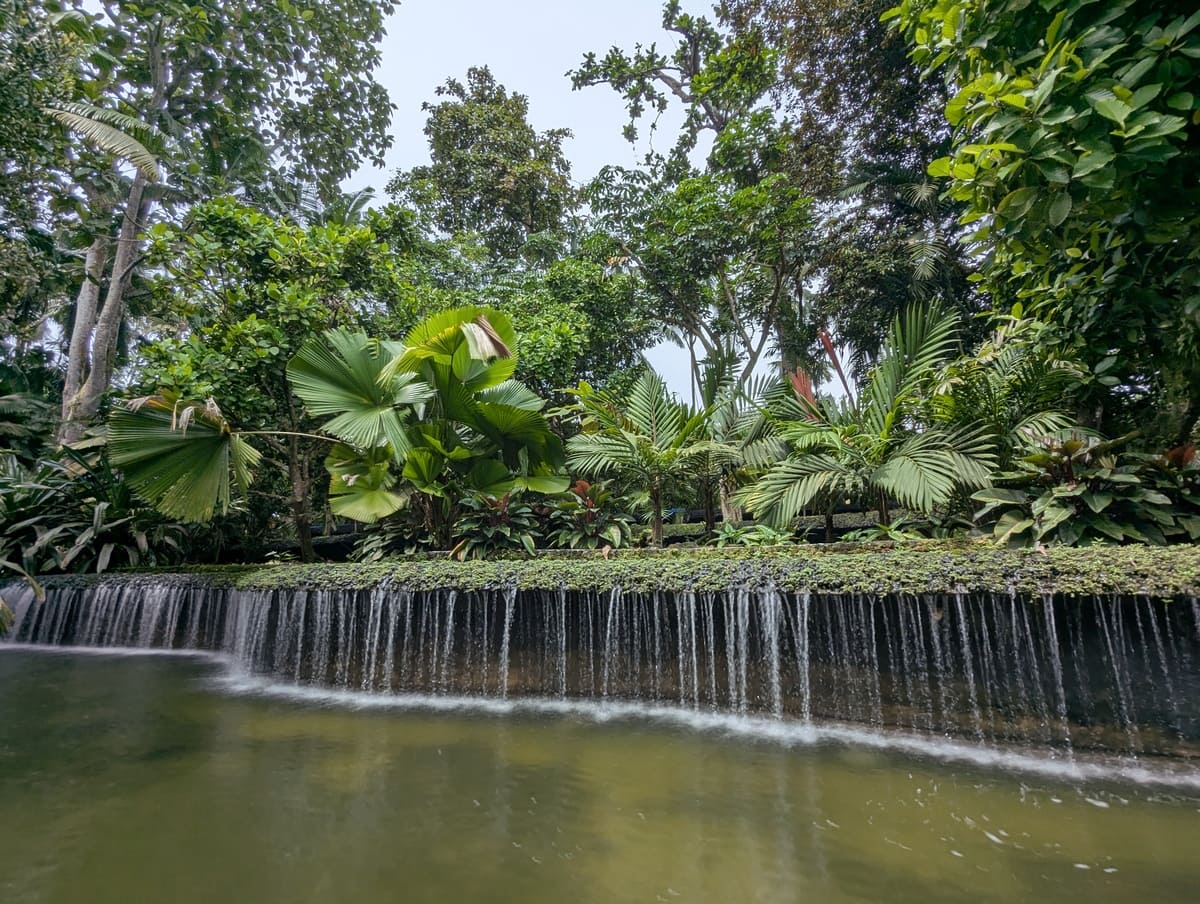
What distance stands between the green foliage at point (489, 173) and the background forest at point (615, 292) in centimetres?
9

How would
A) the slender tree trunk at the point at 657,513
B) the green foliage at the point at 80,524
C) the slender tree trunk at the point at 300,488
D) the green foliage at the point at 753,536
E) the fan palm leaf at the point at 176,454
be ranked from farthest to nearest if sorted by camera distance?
the green foliage at the point at 80,524 → the slender tree trunk at the point at 300,488 → the slender tree trunk at the point at 657,513 → the green foliage at the point at 753,536 → the fan palm leaf at the point at 176,454

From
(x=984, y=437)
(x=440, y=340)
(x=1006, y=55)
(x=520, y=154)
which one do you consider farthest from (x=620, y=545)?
(x=520, y=154)

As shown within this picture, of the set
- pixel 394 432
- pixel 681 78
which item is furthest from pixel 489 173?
pixel 394 432

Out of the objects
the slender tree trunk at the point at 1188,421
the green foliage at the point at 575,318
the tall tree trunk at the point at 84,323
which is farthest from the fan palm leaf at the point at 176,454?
the tall tree trunk at the point at 84,323

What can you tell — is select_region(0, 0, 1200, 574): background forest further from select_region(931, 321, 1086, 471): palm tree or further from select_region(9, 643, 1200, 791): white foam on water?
select_region(9, 643, 1200, 791): white foam on water

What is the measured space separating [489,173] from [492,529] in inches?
434

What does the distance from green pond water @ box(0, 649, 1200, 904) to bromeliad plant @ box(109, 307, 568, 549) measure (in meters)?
2.23

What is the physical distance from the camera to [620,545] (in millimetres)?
6137

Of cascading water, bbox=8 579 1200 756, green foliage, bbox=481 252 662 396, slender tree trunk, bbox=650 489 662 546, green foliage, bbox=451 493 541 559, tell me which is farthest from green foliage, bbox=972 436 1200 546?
green foliage, bbox=481 252 662 396

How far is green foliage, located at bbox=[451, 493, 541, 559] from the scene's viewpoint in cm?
589

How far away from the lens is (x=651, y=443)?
5.81 metres

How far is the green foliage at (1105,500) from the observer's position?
3449mm

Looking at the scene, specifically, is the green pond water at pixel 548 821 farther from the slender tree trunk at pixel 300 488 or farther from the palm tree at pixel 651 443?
the slender tree trunk at pixel 300 488

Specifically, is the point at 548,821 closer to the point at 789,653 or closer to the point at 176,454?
the point at 789,653
